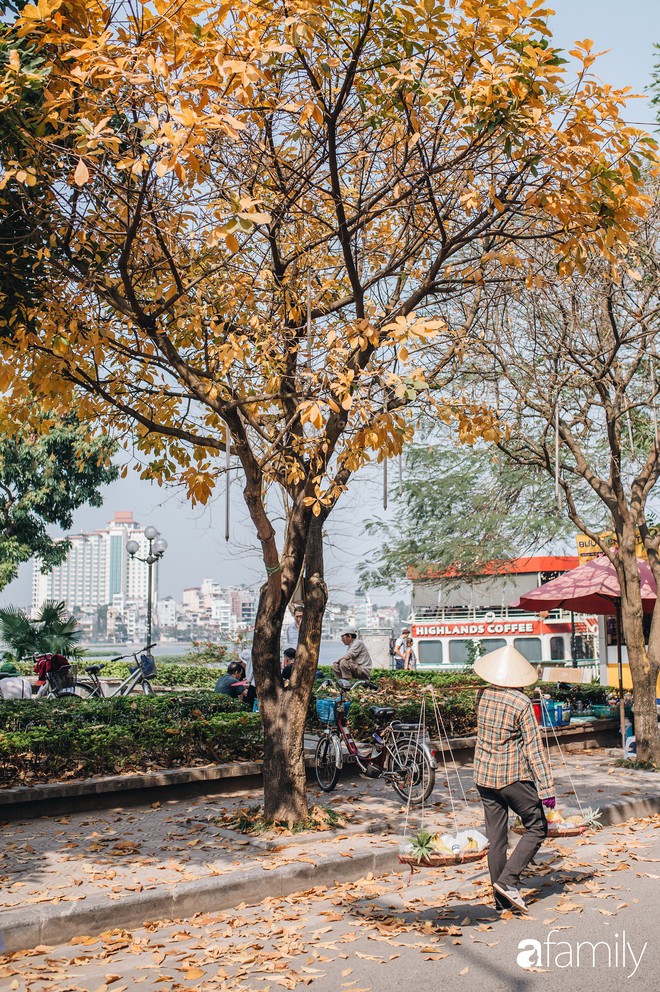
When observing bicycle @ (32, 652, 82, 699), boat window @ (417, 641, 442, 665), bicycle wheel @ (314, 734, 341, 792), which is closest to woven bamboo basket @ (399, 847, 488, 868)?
bicycle wheel @ (314, 734, 341, 792)

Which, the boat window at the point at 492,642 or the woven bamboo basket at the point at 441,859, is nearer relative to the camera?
the woven bamboo basket at the point at 441,859

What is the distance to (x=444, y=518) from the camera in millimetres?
24609

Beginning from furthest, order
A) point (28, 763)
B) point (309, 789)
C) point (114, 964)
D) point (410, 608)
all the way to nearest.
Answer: point (410, 608) → point (309, 789) → point (28, 763) → point (114, 964)

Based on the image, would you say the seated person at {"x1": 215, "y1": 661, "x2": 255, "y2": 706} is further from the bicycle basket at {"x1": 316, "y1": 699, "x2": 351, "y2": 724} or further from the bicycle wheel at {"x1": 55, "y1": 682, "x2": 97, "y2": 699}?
the bicycle wheel at {"x1": 55, "y1": 682, "x2": 97, "y2": 699}

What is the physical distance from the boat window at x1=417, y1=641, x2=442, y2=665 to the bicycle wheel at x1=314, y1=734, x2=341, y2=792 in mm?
24274

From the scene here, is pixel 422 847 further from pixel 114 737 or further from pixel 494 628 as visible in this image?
pixel 494 628

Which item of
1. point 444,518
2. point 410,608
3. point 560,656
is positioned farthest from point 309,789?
point 410,608

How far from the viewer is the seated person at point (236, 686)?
43.2 ft

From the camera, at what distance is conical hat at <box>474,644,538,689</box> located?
21.2 ft

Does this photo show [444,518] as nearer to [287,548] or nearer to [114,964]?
[287,548]

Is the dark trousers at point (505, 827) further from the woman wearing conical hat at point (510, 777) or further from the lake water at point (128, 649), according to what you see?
the lake water at point (128, 649)

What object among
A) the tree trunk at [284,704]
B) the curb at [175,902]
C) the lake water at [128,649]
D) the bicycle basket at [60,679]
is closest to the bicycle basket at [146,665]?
the bicycle basket at [60,679]

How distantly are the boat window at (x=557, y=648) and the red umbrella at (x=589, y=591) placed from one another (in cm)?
1714

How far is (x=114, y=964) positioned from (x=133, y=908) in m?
0.70
